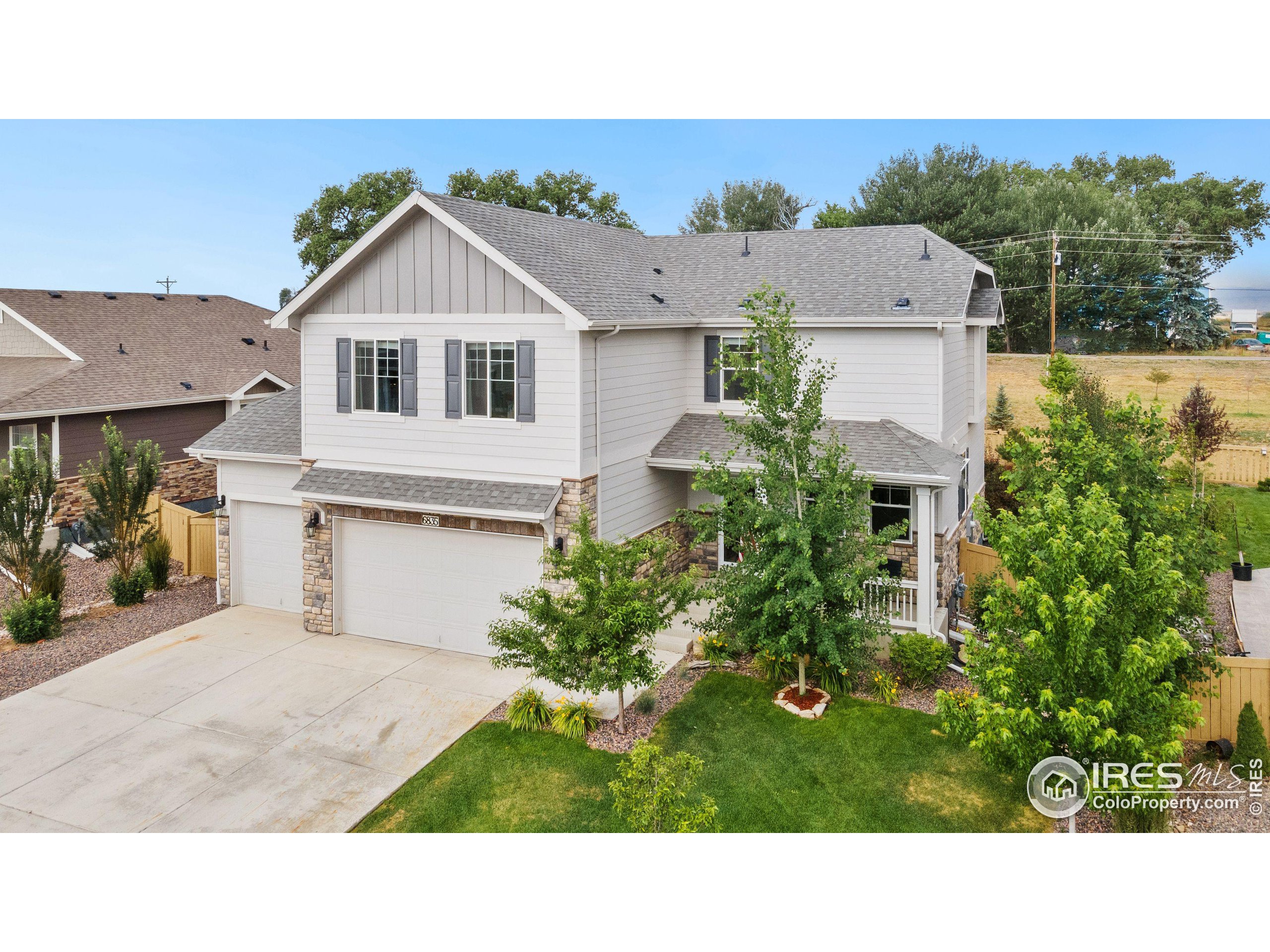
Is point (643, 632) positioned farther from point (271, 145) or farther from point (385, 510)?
point (271, 145)

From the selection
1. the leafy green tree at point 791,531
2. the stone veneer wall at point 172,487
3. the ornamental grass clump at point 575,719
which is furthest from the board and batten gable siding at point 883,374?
the stone veneer wall at point 172,487

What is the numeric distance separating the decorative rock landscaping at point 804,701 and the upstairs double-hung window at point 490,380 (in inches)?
215

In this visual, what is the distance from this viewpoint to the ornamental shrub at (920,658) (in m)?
11.9

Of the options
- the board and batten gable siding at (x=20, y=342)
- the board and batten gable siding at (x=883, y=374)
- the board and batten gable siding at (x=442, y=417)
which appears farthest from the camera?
the board and batten gable siding at (x=20, y=342)

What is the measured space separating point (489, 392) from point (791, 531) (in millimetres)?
5032

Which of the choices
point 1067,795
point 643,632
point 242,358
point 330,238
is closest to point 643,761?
point 643,632

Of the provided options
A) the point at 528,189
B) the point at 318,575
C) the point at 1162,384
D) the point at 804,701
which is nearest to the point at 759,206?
the point at 528,189

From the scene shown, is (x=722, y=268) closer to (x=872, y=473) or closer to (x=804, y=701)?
(x=872, y=473)

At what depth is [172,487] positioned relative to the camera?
2350 cm

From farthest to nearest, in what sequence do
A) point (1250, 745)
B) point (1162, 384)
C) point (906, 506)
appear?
1. point (1162, 384)
2. point (906, 506)
3. point (1250, 745)

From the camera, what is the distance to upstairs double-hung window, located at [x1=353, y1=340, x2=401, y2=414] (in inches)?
538

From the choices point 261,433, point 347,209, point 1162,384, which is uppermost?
point 347,209

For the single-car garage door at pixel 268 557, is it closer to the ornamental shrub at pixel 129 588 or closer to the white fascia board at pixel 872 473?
the ornamental shrub at pixel 129 588

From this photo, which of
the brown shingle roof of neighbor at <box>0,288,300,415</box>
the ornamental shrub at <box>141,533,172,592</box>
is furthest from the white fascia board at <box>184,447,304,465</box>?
the brown shingle roof of neighbor at <box>0,288,300,415</box>
